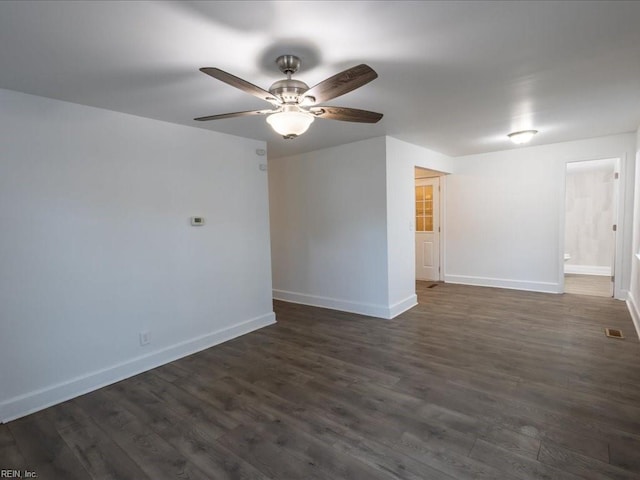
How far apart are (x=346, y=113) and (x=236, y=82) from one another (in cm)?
78

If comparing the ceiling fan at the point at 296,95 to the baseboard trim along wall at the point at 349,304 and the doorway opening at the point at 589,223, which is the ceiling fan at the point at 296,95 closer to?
the baseboard trim along wall at the point at 349,304

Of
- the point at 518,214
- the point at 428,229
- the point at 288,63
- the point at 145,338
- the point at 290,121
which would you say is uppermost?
the point at 288,63

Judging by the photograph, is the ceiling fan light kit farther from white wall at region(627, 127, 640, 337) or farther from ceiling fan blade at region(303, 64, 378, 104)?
white wall at region(627, 127, 640, 337)

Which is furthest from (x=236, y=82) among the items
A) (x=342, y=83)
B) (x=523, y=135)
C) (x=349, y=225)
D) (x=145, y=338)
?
(x=523, y=135)

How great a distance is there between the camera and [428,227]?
21.5ft

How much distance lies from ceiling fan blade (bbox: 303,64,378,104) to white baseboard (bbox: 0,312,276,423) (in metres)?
2.75

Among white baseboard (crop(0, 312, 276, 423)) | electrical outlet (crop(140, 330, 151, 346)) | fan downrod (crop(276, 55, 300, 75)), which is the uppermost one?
fan downrod (crop(276, 55, 300, 75))

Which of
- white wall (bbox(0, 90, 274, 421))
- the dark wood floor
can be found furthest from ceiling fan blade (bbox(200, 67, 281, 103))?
the dark wood floor

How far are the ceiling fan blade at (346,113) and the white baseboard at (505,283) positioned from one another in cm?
468

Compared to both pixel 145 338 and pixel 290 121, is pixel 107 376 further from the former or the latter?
pixel 290 121

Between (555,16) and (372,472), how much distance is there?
2.53m

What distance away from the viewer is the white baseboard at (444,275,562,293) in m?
5.23

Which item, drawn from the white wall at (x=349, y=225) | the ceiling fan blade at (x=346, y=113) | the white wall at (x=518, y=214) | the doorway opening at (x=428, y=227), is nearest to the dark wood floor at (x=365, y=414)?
the white wall at (x=349, y=225)

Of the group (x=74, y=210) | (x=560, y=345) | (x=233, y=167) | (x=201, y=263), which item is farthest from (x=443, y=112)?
Answer: (x=74, y=210)
